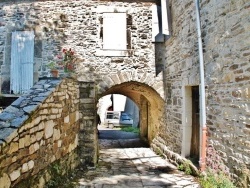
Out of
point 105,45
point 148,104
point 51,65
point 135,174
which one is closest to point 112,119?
point 148,104

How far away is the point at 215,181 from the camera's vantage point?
3904 millimetres

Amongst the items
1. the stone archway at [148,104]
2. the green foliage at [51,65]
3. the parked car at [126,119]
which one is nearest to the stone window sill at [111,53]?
the stone archway at [148,104]

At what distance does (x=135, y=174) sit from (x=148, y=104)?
4.73 m

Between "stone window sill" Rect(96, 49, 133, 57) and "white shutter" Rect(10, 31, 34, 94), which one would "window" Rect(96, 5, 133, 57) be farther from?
"white shutter" Rect(10, 31, 34, 94)

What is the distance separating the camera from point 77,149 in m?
5.37

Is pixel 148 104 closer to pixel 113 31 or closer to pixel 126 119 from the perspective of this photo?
pixel 113 31

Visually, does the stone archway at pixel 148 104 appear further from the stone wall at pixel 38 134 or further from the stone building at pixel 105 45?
the stone wall at pixel 38 134

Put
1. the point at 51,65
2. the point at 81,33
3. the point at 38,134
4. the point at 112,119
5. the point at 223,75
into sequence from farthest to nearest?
the point at 112,119 < the point at 81,33 < the point at 51,65 < the point at 223,75 < the point at 38,134

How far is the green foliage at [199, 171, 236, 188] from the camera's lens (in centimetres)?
361

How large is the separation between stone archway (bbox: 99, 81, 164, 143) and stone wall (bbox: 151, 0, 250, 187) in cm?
192

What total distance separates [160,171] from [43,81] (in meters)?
3.17

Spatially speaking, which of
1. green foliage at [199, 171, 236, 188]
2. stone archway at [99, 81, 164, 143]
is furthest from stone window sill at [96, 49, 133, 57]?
green foliage at [199, 171, 236, 188]

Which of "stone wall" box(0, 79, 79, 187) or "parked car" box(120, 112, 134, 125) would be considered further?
"parked car" box(120, 112, 134, 125)

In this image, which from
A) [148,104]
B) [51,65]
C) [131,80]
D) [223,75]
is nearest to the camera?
[223,75]
